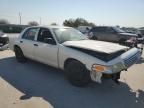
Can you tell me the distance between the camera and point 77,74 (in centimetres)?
466

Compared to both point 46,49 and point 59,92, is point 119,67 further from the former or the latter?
point 46,49

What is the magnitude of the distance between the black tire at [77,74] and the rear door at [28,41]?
202 cm

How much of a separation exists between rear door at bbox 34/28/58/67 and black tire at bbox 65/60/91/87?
66cm

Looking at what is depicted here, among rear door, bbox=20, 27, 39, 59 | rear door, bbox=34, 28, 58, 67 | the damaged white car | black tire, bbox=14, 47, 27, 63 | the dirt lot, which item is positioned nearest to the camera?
the dirt lot

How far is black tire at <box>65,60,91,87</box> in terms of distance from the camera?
14.9 ft

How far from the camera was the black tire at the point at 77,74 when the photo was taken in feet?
14.9

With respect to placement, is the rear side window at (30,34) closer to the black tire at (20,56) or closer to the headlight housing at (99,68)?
the black tire at (20,56)

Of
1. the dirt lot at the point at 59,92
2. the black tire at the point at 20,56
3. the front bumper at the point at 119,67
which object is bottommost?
the dirt lot at the point at 59,92

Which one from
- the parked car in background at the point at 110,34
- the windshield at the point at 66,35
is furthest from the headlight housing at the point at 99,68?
the parked car in background at the point at 110,34

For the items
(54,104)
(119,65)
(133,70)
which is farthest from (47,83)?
(133,70)

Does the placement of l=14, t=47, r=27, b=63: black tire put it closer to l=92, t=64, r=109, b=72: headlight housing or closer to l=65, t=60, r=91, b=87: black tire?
l=65, t=60, r=91, b=87: black tire

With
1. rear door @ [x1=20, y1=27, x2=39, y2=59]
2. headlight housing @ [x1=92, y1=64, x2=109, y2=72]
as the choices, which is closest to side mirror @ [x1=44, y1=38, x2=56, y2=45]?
rear door @ [x1=20, y1=27, x2=39, y2=59]

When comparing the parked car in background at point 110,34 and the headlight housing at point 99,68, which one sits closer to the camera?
the headlight housing at point 99,68

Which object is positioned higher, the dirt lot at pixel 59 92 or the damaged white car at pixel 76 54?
the damaged white car at pixel 76 54
